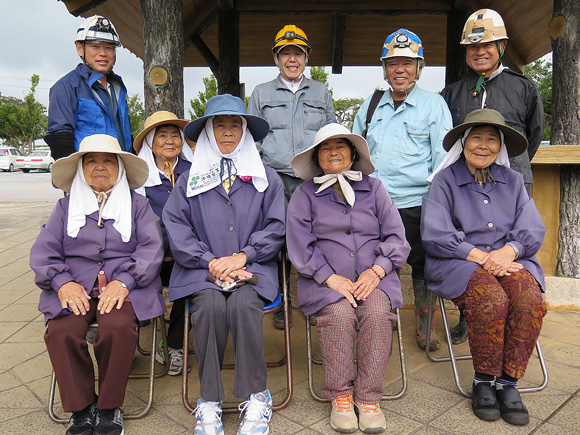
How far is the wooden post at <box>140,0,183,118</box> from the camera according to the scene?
13.8 feet

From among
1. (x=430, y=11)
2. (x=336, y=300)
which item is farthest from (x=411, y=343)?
(x=430, y=11)

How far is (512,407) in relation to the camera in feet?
8.20

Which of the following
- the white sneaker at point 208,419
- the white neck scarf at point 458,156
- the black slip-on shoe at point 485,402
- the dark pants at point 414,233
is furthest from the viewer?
the dark pants at point 414,233

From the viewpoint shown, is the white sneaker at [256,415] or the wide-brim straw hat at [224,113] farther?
the wide-brim straw hat at [224,113]

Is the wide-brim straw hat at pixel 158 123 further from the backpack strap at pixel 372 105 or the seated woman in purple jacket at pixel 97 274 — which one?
the backpack strap at pixel 372 105

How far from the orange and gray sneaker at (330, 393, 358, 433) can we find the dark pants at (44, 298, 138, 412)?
3.69ft

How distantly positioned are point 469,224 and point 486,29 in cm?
132

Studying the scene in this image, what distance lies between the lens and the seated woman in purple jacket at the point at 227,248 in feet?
8.12

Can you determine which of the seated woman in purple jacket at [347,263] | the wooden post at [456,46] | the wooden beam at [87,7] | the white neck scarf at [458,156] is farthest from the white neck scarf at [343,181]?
the wooden post at [456,46]

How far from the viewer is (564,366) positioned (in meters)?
3.13

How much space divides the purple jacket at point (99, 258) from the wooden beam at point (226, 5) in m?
4.92

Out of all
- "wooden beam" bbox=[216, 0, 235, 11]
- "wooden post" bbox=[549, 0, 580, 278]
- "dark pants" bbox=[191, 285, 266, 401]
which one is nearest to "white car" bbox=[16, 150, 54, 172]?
"wooden beam" bbox=[216, 0, 235, 11]

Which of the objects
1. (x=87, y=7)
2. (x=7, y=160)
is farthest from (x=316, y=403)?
(x=7, y=160)

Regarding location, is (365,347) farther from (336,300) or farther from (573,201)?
(573,201)
